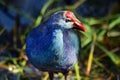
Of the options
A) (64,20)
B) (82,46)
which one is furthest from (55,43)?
(82,46)

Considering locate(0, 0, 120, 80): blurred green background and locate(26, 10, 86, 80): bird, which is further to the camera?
locate(0, 0, 120, 80): blurred green background

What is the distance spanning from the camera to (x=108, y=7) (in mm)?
3391

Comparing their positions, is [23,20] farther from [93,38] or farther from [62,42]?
[62,42]

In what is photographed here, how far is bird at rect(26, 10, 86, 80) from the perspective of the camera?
1800 mm

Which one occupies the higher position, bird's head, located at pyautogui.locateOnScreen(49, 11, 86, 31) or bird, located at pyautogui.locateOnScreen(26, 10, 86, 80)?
bird's head, located at pyautogui.locateOnScreen(49, 11, 86, 31)

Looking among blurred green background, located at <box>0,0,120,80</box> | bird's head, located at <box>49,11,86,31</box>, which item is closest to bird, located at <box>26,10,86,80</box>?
bird's head, located at <box>49,11,86,31</box>

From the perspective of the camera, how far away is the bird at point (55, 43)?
180cm

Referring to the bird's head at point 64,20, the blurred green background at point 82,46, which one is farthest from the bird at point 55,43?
the blurred green background at point 82,46

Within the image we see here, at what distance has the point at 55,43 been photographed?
1792mm

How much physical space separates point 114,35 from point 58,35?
120 centimetres

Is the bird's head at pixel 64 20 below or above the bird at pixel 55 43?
above

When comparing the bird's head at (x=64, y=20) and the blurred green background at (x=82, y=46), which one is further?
the blurred green background at (x=82, y=46)

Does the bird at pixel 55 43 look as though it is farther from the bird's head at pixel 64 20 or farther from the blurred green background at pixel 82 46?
the blurred green background at pixel 82 46

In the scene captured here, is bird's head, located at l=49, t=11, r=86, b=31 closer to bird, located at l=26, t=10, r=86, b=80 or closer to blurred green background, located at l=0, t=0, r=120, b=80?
bird, located at l=26, t=10, r=86, b=80
